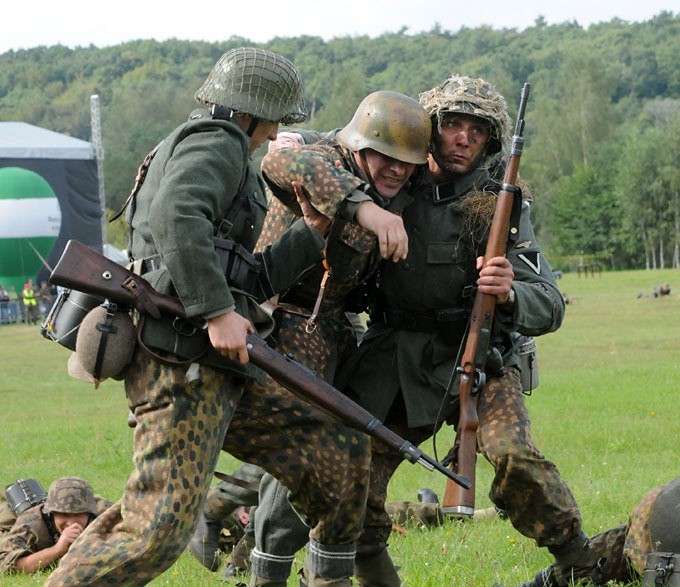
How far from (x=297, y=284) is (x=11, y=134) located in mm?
46537

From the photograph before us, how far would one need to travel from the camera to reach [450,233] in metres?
5.98

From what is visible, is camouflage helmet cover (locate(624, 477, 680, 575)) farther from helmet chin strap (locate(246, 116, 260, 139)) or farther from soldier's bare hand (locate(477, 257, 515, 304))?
helmet chin strap (locate(246, 116, 260, 139))

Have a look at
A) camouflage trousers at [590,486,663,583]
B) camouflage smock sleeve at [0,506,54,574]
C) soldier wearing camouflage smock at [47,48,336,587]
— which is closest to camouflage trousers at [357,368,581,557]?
camouflage trousers at [590,486,663,583]

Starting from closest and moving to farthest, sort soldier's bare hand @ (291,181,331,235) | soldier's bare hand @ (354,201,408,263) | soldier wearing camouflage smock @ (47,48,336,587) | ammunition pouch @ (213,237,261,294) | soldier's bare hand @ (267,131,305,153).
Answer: soldier wearing camouflage smock @ (47,48,336,587) < ammunition pouch @ (213,237,261,294) < soldier's bare hand @ (354,201,408,263) < soldier's bare hand @ (291,181,331,235) < soldier's bare hand @ (267,131,305,153)

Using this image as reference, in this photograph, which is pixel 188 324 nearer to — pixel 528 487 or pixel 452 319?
pixel 452 319

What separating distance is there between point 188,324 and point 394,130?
1.48m

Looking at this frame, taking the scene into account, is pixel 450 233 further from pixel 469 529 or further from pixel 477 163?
pixel 469 529

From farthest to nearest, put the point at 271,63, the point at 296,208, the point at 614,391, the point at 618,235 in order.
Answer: the point at 618,235, the point at 614,391, the point at 296,208, the point at 271,63

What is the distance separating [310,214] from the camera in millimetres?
5250

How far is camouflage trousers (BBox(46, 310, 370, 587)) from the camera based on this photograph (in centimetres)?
455

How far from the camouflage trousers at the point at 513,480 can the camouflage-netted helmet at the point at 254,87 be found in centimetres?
180

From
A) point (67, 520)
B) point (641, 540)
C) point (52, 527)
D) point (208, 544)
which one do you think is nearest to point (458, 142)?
point (641, 540)

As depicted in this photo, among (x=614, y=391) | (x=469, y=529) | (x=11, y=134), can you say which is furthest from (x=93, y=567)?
(x=11, y=134)

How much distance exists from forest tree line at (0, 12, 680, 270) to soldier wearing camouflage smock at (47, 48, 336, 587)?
15.9 m
